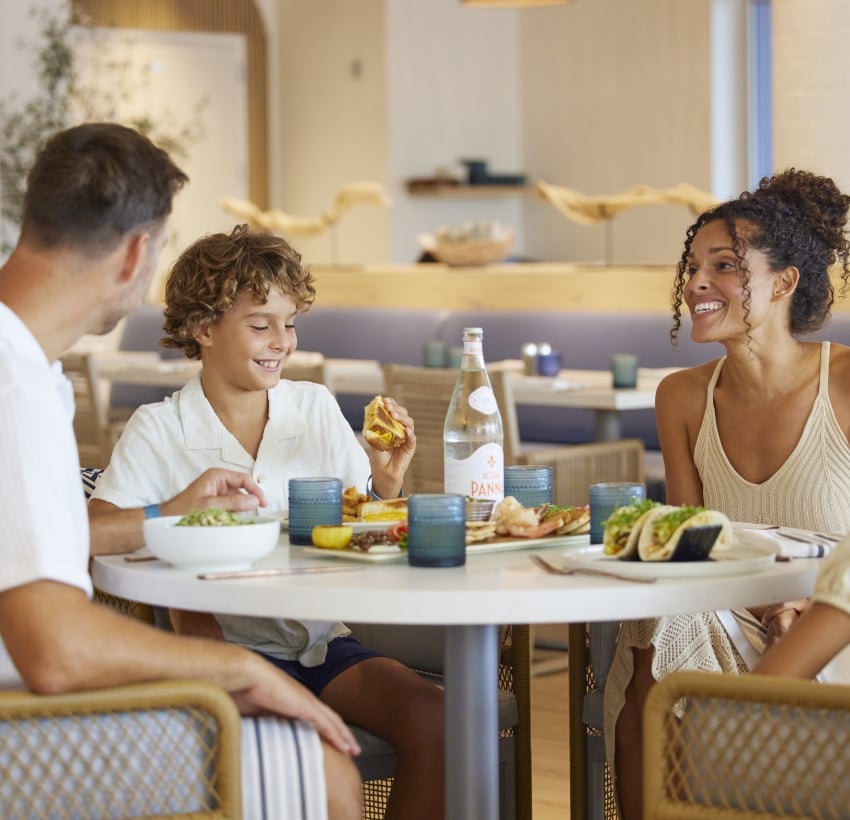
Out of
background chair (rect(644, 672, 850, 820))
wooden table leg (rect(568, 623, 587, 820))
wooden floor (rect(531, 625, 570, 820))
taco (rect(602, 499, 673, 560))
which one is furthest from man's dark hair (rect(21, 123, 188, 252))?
wooden floor (rect(531, 625, 570, 820))

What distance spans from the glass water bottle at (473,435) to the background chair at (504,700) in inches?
10.1

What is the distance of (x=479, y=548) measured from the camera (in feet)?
6.78

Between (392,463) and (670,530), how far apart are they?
2.34 feet

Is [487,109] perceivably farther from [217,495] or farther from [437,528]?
[437,528]

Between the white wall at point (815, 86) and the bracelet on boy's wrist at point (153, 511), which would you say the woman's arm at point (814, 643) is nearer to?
the bracelet on boy's wrist at point (153, 511)

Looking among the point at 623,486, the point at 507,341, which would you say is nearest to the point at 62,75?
the point at 507,341

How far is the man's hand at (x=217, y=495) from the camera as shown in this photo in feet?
6.94

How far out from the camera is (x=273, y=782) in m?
1.83

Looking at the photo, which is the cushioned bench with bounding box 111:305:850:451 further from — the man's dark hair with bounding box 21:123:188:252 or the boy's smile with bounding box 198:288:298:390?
the man's dark hair with bounding box 21:123:188:252

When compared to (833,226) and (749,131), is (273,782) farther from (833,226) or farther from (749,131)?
(749,131)

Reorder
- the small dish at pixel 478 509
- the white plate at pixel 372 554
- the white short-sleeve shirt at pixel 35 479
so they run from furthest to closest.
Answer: the small dish at pixel 478 509
the white plate at pixel 372 554
the white short-sleeve shirt at pixel 35 479

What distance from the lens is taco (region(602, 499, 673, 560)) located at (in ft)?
6.43

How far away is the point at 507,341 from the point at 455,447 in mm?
4649

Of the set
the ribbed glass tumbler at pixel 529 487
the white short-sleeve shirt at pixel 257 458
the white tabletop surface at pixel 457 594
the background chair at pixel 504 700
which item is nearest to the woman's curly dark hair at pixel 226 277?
the white short-sleeve shirt at pixel 257 458
